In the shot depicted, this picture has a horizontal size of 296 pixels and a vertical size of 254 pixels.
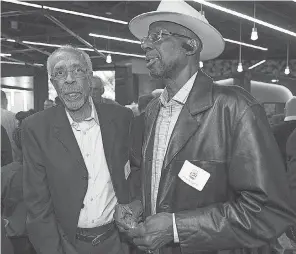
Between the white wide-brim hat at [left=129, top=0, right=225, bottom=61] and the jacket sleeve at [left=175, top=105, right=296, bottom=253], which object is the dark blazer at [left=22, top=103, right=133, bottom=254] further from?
the jacket sleeve at [left=175, top=105, right=296, bottom=253]

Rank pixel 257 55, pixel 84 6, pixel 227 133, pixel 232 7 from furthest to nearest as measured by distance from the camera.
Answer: pixel 257 55, pixel 84 6, pixel 232 7, pixel 227 133

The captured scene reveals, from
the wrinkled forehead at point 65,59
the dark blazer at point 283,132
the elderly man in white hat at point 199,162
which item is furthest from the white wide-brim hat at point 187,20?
the dark blazer at point 283,132

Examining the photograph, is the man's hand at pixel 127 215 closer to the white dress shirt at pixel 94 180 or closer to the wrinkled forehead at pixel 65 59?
the white dress shirt at pixel 94 180

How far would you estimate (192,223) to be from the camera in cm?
148

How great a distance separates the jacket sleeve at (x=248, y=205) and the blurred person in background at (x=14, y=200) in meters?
1.80

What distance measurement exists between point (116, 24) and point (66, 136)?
11.3 meters

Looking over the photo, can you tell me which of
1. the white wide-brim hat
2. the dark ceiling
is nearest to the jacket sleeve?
the white wide-brim hat

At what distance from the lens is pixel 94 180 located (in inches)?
90.9

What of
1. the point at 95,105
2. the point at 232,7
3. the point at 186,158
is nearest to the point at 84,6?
the point at 232,7

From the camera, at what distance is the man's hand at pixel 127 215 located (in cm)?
169

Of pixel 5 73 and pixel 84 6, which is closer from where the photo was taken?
pixel 84 6

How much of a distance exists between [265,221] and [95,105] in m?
1.39

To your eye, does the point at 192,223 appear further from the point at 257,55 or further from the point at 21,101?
the point at 21,101

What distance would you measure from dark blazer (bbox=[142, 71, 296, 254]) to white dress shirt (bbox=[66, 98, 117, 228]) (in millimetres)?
727
